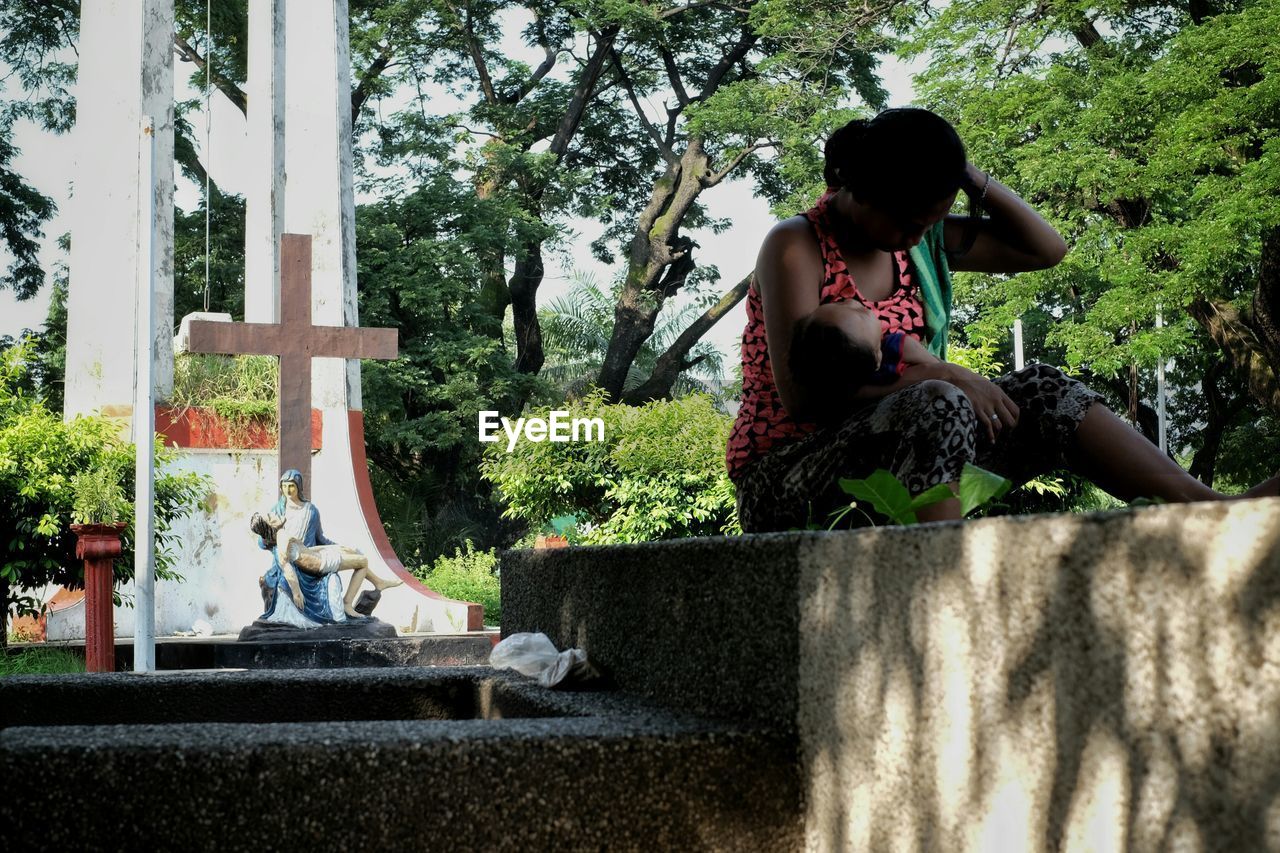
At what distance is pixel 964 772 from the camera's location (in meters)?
1.44

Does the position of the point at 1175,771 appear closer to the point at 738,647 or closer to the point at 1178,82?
the point at 738,647

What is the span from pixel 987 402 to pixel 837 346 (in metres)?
0.25

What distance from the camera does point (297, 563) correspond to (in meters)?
12.6

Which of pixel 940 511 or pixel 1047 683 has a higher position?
→ pixel 940 511

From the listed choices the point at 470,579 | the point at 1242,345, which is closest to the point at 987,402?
the point at 1242,345

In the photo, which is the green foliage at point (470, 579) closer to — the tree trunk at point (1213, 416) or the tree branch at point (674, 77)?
the tree branch at point (674, 77)

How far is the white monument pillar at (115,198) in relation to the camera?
15.8 m

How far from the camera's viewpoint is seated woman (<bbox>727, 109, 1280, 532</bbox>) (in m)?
2.18

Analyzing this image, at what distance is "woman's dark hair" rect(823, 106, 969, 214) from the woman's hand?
28 cm

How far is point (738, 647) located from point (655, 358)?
98.7ft

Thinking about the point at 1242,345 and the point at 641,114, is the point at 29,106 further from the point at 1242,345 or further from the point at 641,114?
the point at 1242,345

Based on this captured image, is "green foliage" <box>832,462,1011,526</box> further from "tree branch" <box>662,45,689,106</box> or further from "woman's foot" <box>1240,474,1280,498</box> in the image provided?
"tree branch" <box>662,45,689,106</box>

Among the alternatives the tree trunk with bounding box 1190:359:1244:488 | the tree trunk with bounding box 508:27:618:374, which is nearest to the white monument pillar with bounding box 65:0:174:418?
the tree trunk with bounding box 508:27:618:374

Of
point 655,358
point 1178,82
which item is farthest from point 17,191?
point 1178,82
